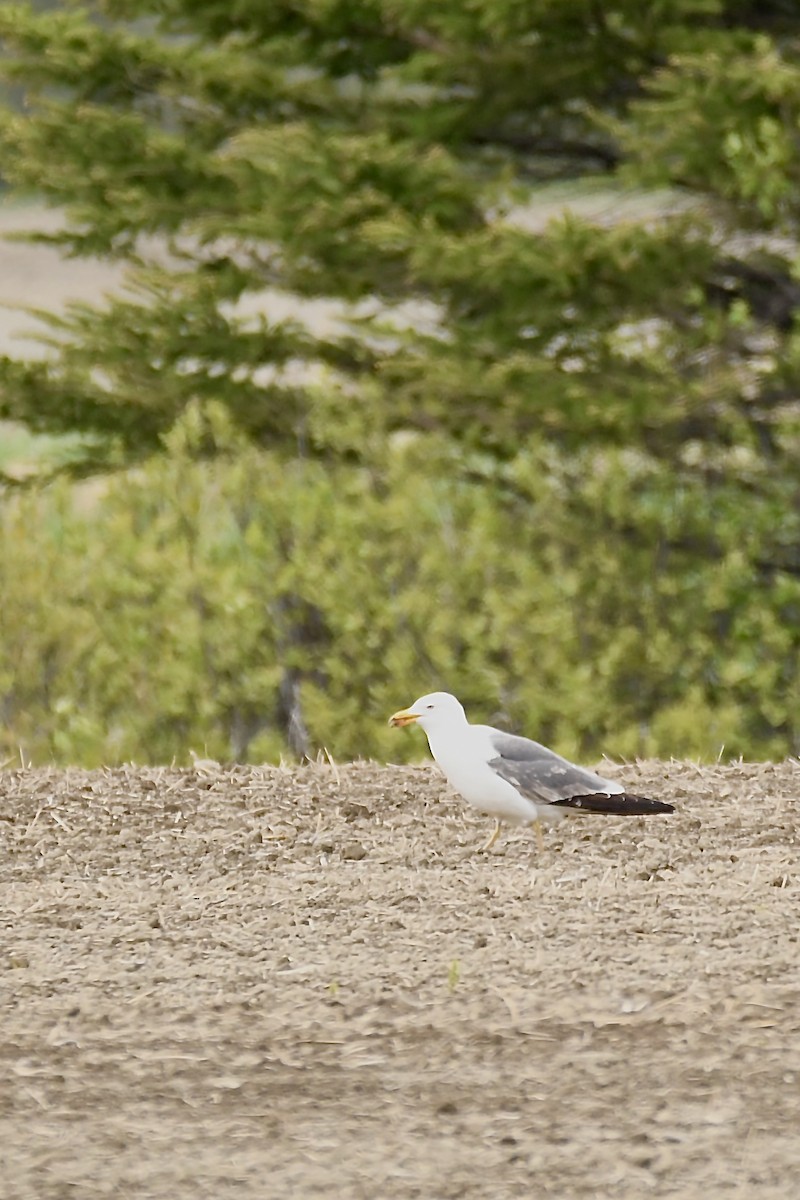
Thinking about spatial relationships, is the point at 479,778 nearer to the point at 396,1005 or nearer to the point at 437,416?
the point at 396,1005

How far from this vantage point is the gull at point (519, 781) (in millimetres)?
4219

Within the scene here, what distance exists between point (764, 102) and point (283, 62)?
9.49 feet

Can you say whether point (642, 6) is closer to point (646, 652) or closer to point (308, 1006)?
point (646, 652)

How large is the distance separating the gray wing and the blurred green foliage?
9.39 feet

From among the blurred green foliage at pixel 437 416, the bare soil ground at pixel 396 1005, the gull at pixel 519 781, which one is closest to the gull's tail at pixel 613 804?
the gull at pixel 519 781

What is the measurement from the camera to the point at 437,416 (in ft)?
26.2

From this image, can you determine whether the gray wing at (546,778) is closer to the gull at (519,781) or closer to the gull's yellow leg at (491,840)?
the gull at (519,781)

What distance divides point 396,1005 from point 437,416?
493 centimetres

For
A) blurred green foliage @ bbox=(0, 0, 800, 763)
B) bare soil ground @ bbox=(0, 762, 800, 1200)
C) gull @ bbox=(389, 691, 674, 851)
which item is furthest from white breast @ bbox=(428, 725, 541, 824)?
blurred green foliage @ bbox=(0, 0, 800, 763)

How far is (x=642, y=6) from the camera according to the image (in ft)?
25.6

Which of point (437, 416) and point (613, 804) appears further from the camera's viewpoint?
point (437, 416)

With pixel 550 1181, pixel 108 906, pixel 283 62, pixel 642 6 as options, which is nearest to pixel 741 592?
pixel 642 6

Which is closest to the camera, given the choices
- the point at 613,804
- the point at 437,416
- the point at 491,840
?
the point at 613,804

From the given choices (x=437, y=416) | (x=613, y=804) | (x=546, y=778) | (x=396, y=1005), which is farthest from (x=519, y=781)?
(x=437, y=416)
